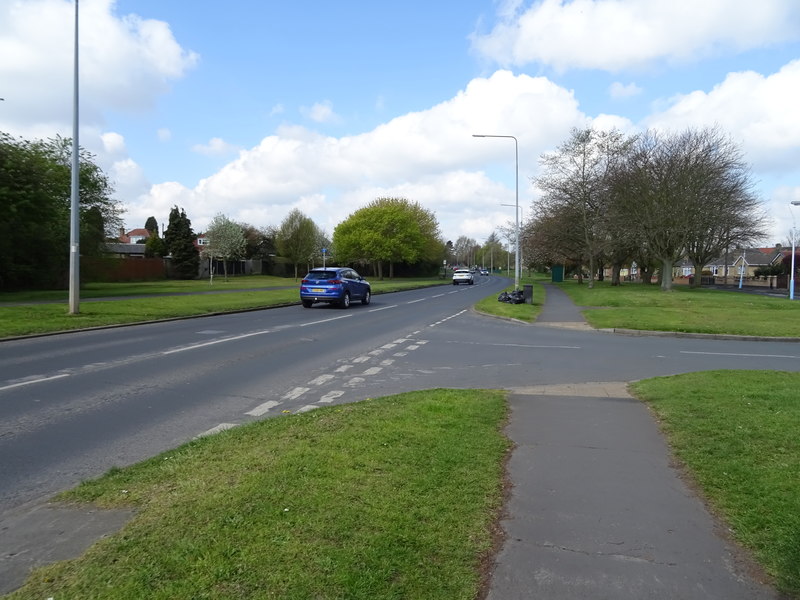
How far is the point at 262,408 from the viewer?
699 cm

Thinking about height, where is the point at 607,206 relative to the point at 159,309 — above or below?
above

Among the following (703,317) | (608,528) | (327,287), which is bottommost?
(608,528)

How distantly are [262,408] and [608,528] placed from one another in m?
4.55

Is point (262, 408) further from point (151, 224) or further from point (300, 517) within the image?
point (151, 224)

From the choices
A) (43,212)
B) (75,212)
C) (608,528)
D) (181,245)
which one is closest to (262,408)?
(608,528)

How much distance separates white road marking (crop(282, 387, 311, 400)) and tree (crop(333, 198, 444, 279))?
2639 inches

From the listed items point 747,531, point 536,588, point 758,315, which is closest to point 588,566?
point 536,588

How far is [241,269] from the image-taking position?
77.2 meters

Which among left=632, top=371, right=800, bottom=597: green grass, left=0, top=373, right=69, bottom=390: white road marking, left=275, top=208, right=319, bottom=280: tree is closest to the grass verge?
left=632, top=371, right=800, bottom=597: green grass

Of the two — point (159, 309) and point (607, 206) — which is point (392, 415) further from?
point (607, 206)

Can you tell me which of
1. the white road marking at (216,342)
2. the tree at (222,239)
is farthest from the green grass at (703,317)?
the tree at (222,239)

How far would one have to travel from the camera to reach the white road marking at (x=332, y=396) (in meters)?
7.46

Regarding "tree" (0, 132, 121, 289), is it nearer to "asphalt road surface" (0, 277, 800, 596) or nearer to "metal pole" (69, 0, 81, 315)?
"metal pole" (69, 0, 81, 315)

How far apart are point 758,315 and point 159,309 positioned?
22.6m
